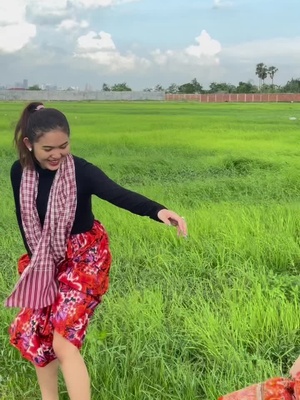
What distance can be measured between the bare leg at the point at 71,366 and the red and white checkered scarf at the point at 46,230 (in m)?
0.13

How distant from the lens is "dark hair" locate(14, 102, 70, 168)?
174 cm

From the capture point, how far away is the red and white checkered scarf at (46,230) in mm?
1771

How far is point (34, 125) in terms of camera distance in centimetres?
175

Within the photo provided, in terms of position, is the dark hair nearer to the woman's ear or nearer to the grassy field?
the woman's ear

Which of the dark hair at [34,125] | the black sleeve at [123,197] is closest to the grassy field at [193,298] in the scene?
the dark hair at [34,125]

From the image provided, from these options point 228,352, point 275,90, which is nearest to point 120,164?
point 228,352

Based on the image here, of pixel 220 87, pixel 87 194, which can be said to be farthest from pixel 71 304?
pixel 220 87

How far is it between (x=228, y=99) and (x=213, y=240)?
50999 millimetres

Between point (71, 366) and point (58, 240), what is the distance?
14.8 inches

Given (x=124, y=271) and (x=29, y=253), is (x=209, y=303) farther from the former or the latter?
(x=29, y=253)

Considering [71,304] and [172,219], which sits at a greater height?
[172,219]

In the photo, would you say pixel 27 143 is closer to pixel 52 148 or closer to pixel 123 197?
pixel 52 148

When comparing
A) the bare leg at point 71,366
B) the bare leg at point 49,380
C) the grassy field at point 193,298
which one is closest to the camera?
the bare leg at point 71,366

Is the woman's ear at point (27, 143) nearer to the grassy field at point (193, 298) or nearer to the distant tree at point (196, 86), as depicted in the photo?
the grassy field at point (193, 298)
